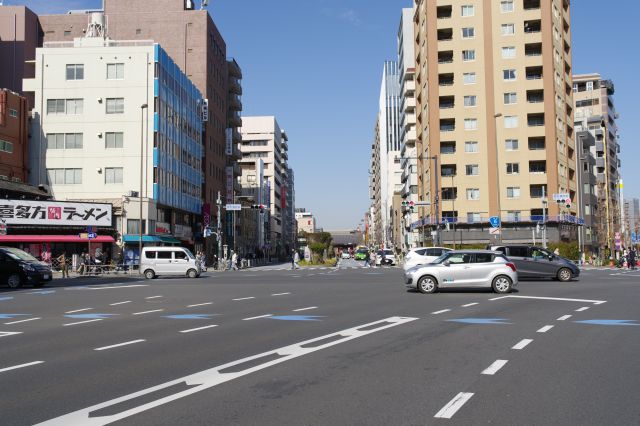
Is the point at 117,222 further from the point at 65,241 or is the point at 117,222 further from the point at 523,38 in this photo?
the point at 523,38

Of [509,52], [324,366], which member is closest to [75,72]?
[509,52]

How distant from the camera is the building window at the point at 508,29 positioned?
7075 cm

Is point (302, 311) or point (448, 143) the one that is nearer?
point (302, 311)

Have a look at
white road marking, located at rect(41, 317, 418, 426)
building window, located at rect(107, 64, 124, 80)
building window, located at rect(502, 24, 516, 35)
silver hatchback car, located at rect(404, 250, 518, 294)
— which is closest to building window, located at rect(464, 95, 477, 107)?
building window, located at rect(502, 24, 516, 35)

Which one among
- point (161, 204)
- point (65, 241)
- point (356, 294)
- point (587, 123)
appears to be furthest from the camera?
point (587, 123)

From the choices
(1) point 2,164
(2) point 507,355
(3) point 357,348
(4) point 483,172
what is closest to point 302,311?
(3) point 357,348

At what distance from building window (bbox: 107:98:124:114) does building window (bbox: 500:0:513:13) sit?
4452 cm

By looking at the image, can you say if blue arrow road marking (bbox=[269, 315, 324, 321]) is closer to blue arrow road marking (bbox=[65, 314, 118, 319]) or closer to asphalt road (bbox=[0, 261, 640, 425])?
asphalt road (bbox=[0, 261, 640, 425])

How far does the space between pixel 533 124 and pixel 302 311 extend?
2440 inches

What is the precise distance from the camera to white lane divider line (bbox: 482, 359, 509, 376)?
7.36m

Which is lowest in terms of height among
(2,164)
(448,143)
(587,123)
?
(2,164)

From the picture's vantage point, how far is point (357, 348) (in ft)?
30.1

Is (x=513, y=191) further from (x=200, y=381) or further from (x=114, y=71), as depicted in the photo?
(x=200, y=381)

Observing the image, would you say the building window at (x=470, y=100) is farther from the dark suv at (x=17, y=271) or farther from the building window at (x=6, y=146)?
the dark suv at (x=17, y=271)
